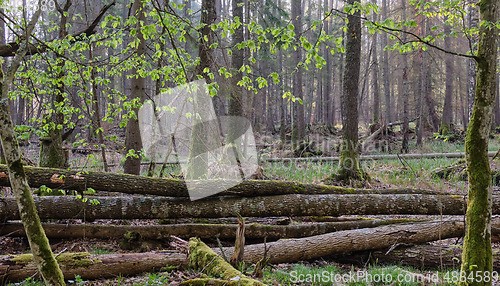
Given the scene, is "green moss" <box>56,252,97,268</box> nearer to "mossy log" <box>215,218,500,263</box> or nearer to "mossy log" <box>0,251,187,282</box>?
"mossy log" <box>0,251,187,282</box>

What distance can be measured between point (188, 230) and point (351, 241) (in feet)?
9.92

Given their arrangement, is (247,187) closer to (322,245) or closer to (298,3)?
(322,245)

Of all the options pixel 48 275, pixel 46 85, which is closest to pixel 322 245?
pixel 48 275

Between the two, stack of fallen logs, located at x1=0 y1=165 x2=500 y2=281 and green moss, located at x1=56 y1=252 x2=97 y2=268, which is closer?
green moss, located at x1=56 y1=252 x2=97 y2=268

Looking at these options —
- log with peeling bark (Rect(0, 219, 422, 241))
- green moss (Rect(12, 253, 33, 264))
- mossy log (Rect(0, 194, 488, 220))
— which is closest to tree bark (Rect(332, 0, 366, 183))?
mossy log (Rect(0, 194, 488, 220))

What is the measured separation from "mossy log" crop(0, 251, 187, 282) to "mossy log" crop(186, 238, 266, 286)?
0.89ft

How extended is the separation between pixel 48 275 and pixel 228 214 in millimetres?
3798

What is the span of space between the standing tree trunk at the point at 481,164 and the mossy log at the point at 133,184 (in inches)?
140

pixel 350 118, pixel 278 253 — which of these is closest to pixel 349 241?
pixel 278 253

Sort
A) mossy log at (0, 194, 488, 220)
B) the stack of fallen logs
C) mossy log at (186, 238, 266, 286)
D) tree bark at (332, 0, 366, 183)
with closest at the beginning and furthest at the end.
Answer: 1. mossy log at (186, 238, 266, 286)
2. the stack of fallen logs
3. mossy log at (0, 194, 488, 220)
4. tree bark at (332, 0, 366, 183)

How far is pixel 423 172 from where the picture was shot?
11250mm

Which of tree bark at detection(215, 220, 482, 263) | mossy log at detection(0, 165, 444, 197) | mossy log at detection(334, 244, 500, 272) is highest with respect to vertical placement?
mossy log at detection(0, 165, 444, 197)

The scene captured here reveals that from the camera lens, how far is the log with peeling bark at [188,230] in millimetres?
5566

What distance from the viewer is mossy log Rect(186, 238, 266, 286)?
10.3 ft
